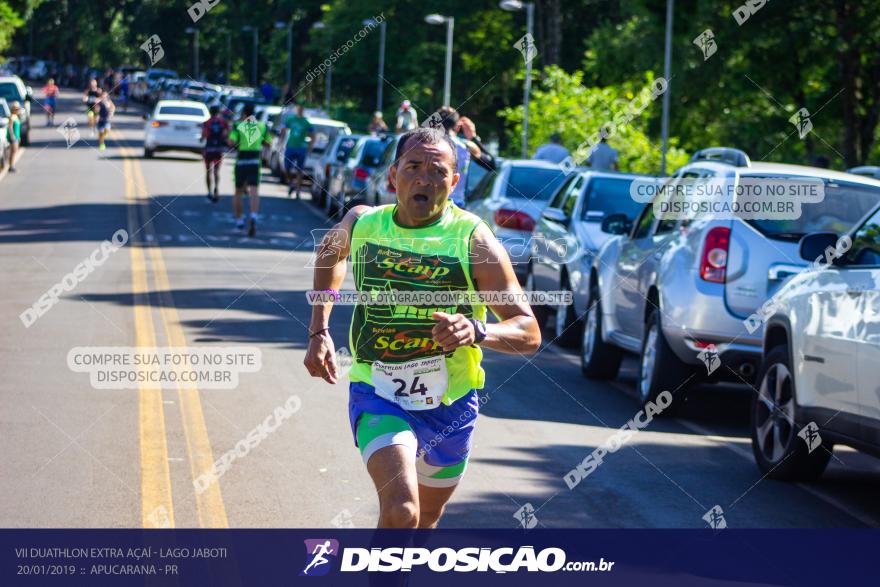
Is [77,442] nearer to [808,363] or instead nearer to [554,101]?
[808,363]

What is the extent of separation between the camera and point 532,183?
65.2 feet

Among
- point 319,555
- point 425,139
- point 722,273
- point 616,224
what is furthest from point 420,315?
point 616,224

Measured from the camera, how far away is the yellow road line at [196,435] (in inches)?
300

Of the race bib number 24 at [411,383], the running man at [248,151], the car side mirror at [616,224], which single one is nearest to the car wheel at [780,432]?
the car side mirror at [616,224]

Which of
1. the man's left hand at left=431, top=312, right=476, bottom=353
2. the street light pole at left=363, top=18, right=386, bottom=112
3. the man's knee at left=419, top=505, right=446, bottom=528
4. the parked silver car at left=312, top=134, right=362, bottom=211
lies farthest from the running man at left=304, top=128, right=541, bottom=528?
the street light pole at left=363, top=18, right=386, bottom=112

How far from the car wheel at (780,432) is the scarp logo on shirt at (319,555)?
→ 332cm

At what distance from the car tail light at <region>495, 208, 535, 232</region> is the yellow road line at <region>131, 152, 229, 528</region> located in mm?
3961

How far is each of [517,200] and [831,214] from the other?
8.36 m

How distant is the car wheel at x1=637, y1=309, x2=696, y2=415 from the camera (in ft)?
37.6

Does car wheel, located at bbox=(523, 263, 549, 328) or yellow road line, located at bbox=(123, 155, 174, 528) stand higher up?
yellow road line, located at bbox=(123, 155, 174, 528)

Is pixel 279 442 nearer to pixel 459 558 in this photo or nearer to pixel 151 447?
pixel 151 447

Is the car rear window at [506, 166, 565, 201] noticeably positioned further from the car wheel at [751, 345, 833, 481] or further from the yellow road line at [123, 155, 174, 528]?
the car wheel at [751, 345, 833, 481]

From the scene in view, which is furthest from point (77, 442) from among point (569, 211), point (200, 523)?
point (569, 211)

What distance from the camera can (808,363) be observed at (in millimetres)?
8891
